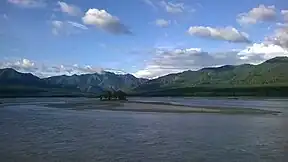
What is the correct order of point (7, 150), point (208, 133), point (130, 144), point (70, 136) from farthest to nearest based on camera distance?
1. point (208, 133)
2. point (70, 136)
3. point (130, 144)
4. point (7, 150)

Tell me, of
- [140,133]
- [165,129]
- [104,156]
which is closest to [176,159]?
[104,156]

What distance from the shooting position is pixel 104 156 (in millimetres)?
22406

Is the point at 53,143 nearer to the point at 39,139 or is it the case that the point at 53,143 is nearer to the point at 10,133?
the point at 39,139

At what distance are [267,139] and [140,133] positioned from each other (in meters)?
9.78

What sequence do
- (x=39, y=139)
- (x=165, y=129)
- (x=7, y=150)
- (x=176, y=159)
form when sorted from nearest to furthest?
1. (x=176, y=159)
2. (x=7, y=150)
3. (x=39, y=139)
4. (x=165, y=129)

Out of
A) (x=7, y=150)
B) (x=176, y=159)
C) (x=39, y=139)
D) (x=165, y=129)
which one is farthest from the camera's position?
(x=165, y=129)

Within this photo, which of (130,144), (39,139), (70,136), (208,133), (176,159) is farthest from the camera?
(208,133)

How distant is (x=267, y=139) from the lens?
29453 millimetres

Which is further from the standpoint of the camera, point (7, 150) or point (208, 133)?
point (208, 133)

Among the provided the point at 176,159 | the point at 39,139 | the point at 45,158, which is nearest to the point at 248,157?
the point at 176,159

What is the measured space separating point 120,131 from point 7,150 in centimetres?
1205

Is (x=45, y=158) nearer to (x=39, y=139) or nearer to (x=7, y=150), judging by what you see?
(x=7, y=150)

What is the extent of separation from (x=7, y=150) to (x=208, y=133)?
52.9 feet

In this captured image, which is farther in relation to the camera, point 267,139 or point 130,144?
point 267,139
